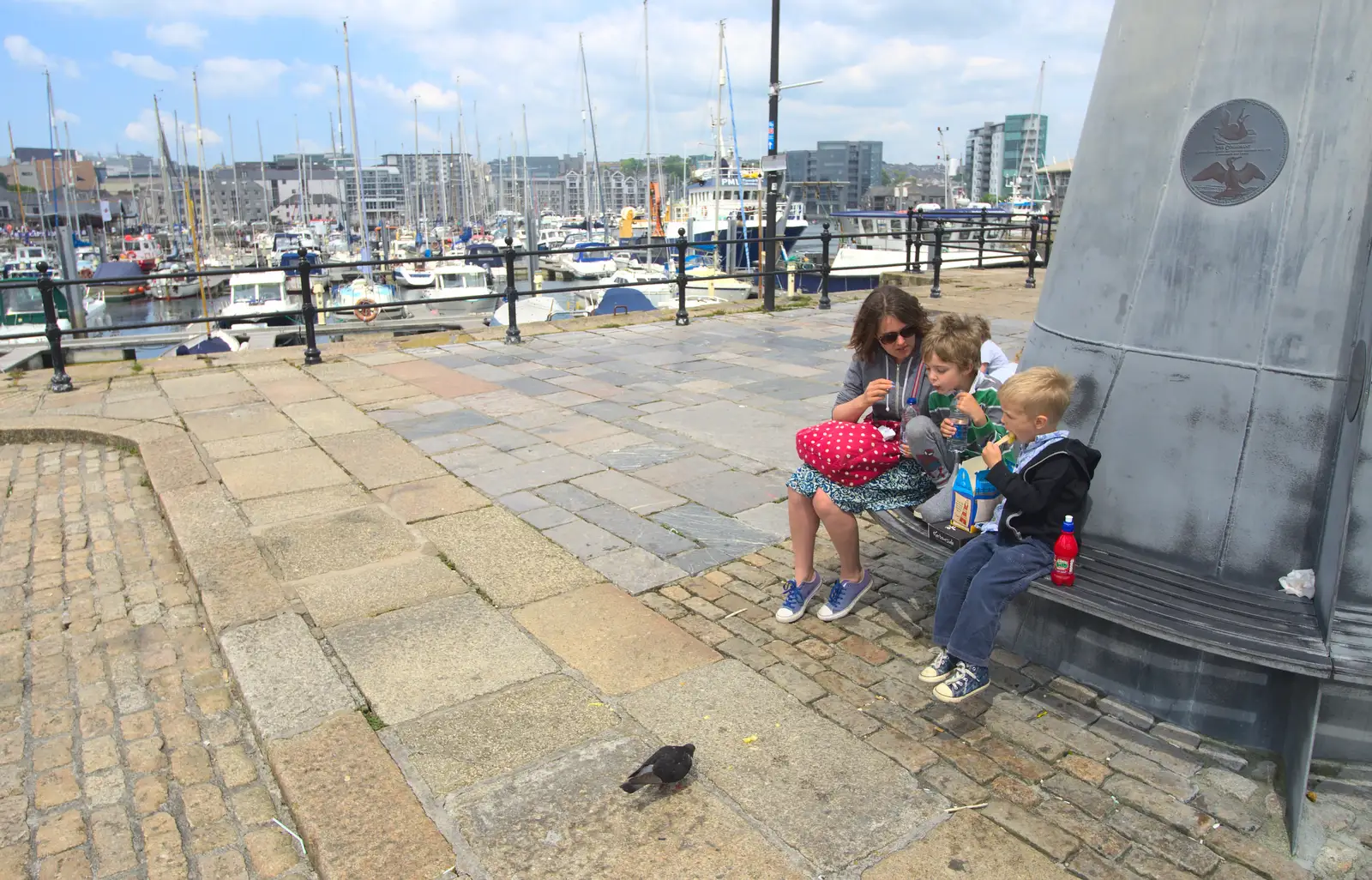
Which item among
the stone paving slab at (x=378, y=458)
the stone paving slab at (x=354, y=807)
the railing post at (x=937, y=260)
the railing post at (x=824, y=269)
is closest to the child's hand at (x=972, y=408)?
the stone paving slab at (x=354, y=807)

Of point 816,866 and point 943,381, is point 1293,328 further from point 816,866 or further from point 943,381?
point 816,866

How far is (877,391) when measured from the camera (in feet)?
12.0

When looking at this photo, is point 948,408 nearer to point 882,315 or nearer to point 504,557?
point 882,315

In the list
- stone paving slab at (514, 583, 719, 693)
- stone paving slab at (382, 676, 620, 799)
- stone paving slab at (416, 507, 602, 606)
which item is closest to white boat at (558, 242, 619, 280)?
stone paving slab at (416, 507, 602, 606)

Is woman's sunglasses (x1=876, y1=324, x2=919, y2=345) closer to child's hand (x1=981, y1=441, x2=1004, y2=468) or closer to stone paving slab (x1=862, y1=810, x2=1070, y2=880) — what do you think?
child's hand (x1=981, y1=441, x2=1004, y2=468)

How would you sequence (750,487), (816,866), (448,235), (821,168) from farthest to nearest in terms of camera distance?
(821,168) → (448,235) → (750,487) → (816,866)

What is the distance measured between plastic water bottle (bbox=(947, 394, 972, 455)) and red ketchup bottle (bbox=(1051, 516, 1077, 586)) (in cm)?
60

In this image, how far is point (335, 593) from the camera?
414 cm

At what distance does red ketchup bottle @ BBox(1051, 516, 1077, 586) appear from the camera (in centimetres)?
302

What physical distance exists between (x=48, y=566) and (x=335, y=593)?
65.8 inches

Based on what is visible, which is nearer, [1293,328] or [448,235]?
[1293,328]

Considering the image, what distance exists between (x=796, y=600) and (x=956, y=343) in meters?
1.18

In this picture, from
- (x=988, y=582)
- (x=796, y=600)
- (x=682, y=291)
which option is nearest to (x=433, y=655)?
(x=796, y=600)

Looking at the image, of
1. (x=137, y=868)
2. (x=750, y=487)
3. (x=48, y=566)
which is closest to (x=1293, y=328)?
(x=750, y=487)
